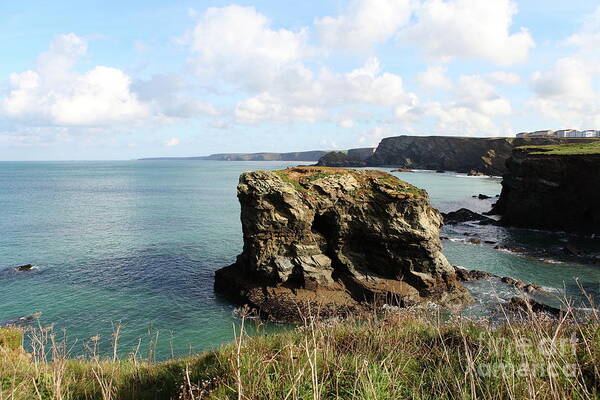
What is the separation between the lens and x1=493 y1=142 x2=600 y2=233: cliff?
5069 centimetres

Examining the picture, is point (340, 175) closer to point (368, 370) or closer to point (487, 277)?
point (487, 277)

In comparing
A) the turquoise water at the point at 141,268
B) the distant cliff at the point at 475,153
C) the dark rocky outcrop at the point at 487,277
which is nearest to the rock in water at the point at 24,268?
the turquoise water at the point at 141,268

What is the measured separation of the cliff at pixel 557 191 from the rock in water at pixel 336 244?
33.8 meters

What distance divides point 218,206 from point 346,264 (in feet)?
155

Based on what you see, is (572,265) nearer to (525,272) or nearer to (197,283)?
(525,272)

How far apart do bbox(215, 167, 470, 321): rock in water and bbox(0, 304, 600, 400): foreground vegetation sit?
16.1 metres

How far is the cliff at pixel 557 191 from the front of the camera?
50688 millimetres

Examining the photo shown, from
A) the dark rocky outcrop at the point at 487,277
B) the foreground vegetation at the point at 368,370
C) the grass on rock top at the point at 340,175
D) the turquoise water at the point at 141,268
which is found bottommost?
the dark rocky outcrop at the point at 487,277

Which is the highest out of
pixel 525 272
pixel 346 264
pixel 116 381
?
pixel 116 381

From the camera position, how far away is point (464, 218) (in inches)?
2437

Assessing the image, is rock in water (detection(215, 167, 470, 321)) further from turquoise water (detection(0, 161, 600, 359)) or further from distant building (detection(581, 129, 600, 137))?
distant building (detection(581, 129, 600, 137))

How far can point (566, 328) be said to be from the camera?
32.3 ft

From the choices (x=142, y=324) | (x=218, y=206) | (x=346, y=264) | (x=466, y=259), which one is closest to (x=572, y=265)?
(x=466, y=259)

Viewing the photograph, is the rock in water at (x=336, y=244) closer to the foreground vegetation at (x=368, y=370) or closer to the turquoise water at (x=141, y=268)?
the turquoise water at (x=141, y=268)
